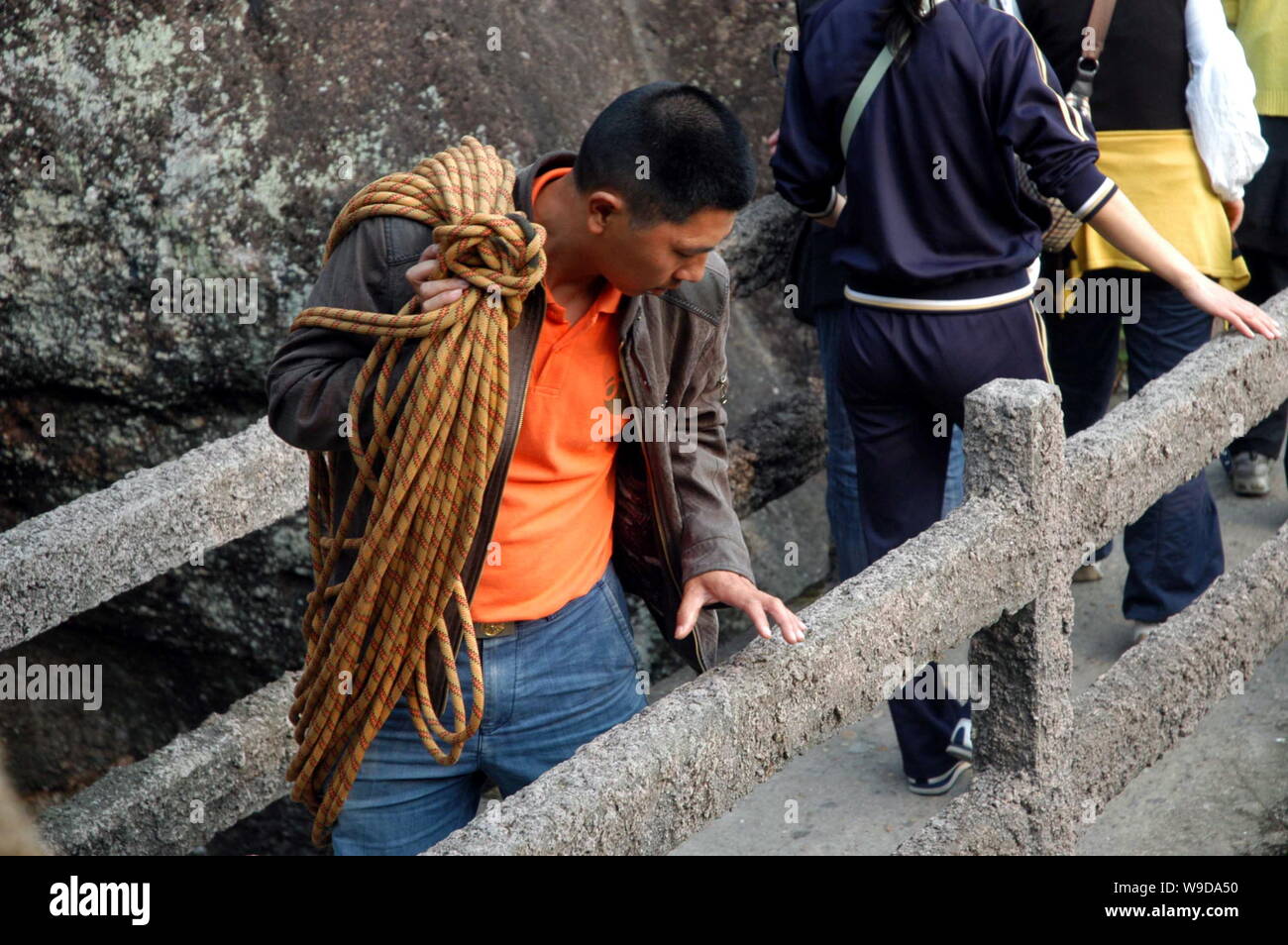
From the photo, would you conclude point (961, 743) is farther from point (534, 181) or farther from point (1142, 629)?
point (534, 181)

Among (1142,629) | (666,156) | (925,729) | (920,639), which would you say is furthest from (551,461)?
(1142,629)

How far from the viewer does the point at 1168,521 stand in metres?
3.55

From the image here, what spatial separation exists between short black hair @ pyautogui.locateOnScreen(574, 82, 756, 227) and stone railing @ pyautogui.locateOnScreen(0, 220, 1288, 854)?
2.14 ft

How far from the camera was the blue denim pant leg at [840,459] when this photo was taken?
3402 mm

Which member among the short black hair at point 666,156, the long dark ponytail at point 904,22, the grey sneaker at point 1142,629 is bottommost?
the grey sneaker at point 1142,629

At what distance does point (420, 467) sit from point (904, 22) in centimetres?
147

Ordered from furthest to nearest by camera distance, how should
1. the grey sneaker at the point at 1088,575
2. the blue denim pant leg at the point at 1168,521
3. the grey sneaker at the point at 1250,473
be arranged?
the grey sneaker at the point at 1250,473, the grey sneaker at the point at 1088,575, the blue denim pant leg at the point at 1168,521

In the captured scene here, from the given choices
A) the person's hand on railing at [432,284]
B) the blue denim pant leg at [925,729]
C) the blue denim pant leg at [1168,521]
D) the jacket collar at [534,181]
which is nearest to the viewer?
the person's hand on railing at [432,284]

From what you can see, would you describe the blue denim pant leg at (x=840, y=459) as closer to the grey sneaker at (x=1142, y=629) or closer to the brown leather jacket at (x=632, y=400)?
the grey sneaker at (x=1142, y=629)

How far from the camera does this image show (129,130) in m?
3.42

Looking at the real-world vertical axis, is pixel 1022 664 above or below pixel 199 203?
below

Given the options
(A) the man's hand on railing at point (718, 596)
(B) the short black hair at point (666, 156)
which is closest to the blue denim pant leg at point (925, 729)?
(A) the man's hand on railing at point (718, 596)

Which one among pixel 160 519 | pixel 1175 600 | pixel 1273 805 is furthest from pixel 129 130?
pixel 1273 805

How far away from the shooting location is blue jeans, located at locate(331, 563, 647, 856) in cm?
209
